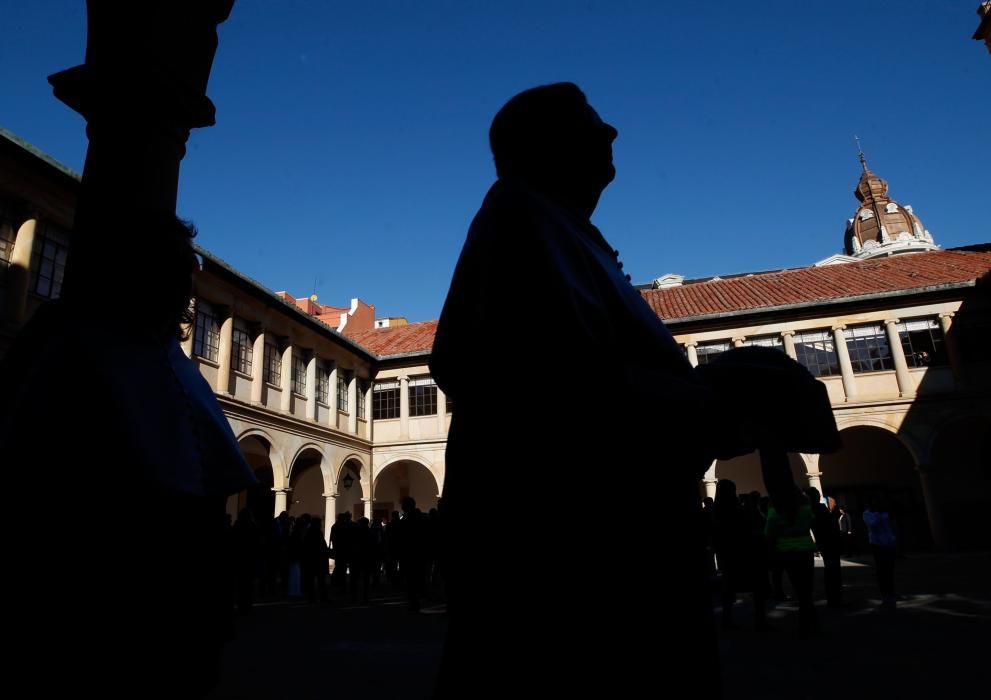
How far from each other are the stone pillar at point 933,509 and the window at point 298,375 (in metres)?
19.2

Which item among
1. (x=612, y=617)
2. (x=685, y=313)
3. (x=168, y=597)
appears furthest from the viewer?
(x=685, y=313)

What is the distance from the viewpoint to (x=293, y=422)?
57.9 feet

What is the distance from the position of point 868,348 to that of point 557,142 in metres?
22.0

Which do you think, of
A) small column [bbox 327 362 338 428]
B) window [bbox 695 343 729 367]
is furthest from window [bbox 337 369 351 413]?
window [bbox 695 343 729 367]

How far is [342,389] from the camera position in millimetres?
21469

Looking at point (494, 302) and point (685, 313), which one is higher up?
point (685, 313)

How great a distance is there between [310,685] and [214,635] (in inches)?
142

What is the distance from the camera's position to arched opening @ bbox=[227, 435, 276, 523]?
609 inches

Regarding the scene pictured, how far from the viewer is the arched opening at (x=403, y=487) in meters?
24.3

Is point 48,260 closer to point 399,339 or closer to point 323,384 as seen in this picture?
point 323,384

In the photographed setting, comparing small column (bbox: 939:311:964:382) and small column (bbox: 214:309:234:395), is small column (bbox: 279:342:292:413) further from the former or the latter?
small column (bbox: 939:311:964:382)

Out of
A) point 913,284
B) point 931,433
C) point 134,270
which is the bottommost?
point 134,270

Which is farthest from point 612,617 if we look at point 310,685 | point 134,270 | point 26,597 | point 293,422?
point 293,422

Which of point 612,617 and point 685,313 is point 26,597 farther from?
point 685,313
